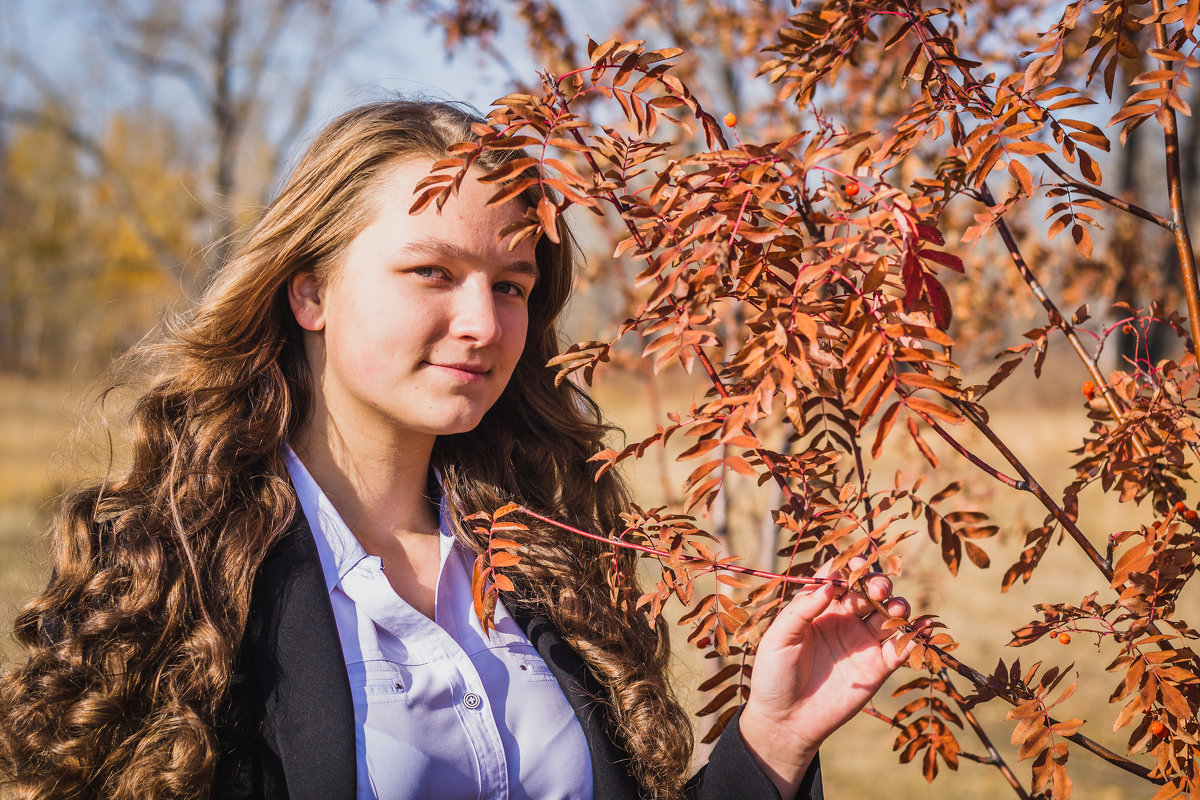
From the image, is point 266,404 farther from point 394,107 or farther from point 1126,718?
point 1126,718

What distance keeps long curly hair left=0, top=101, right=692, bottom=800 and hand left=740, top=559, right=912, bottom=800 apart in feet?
1.00

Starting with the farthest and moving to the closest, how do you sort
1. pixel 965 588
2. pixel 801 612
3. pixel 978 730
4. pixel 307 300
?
pixel 965 588
pixel 307 300
pixel 978 730
pixel 801 612

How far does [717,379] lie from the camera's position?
4.39ft

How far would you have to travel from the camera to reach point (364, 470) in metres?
1.91

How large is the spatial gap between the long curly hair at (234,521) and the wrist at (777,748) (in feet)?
0.94

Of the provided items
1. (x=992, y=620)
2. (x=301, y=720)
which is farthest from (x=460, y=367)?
(x=992, y=620)

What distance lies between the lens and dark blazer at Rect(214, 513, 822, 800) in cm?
152

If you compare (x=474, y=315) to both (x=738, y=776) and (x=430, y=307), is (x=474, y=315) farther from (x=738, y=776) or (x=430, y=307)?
(x=738, y=776)

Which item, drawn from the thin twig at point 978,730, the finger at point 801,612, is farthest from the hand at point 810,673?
the thin twig at point 978,730

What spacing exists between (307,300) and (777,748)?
1.27 meters

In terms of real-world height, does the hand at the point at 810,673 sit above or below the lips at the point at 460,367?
below

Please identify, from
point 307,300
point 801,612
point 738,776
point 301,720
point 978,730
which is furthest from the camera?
point 307,300

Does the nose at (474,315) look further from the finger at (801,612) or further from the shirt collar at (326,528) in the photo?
the finger at (801,612)

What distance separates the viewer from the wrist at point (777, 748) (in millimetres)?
1609
